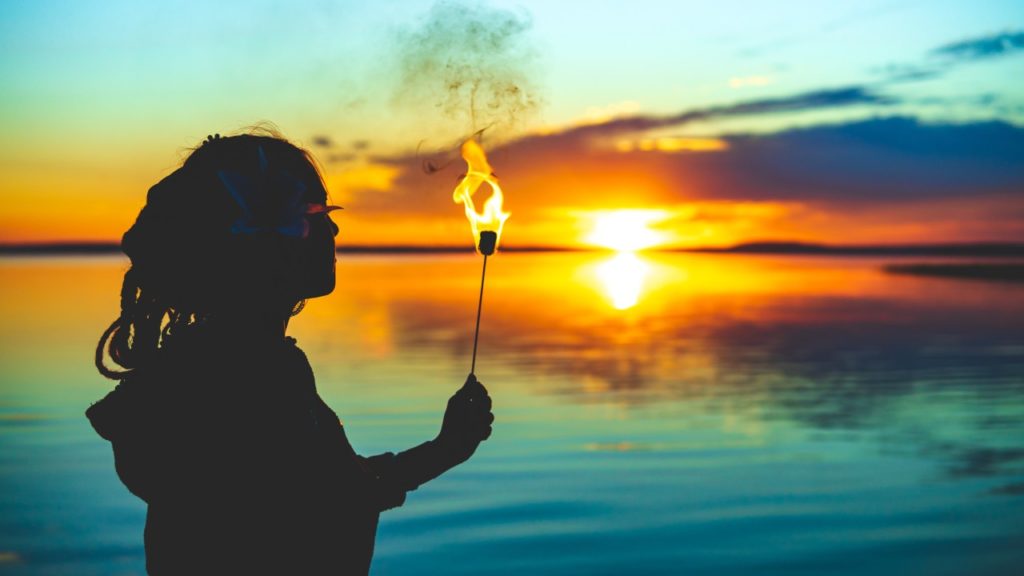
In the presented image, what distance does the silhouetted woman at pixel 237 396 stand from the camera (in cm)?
195

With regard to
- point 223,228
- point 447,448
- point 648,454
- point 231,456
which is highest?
point 648,454

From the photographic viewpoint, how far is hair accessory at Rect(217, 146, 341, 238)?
77.4 inches

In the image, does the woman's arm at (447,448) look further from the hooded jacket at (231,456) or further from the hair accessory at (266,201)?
the hair accessory at (266,201)

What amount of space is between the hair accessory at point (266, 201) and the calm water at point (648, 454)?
5.46 m

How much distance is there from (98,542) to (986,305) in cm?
3235

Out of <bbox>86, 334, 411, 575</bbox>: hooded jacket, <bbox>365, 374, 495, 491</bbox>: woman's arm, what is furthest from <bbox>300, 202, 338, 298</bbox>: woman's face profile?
<bbox>365, 374, 495, 491</bbox>: woman's arm

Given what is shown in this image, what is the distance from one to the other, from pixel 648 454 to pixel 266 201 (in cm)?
889

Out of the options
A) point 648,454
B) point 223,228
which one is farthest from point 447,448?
point 648,454

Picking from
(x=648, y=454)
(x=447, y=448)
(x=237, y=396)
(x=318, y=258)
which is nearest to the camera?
(x=237, y=396)

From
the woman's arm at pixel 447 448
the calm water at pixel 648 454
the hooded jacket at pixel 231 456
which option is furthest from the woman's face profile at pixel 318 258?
the calm water at pixel 648 454

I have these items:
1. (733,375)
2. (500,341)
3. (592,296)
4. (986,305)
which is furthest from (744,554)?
(592,296)

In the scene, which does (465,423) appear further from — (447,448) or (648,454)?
(648,454)

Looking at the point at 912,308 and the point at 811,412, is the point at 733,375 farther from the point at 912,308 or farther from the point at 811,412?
the point at 912,308

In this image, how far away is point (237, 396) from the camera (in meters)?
1.94
